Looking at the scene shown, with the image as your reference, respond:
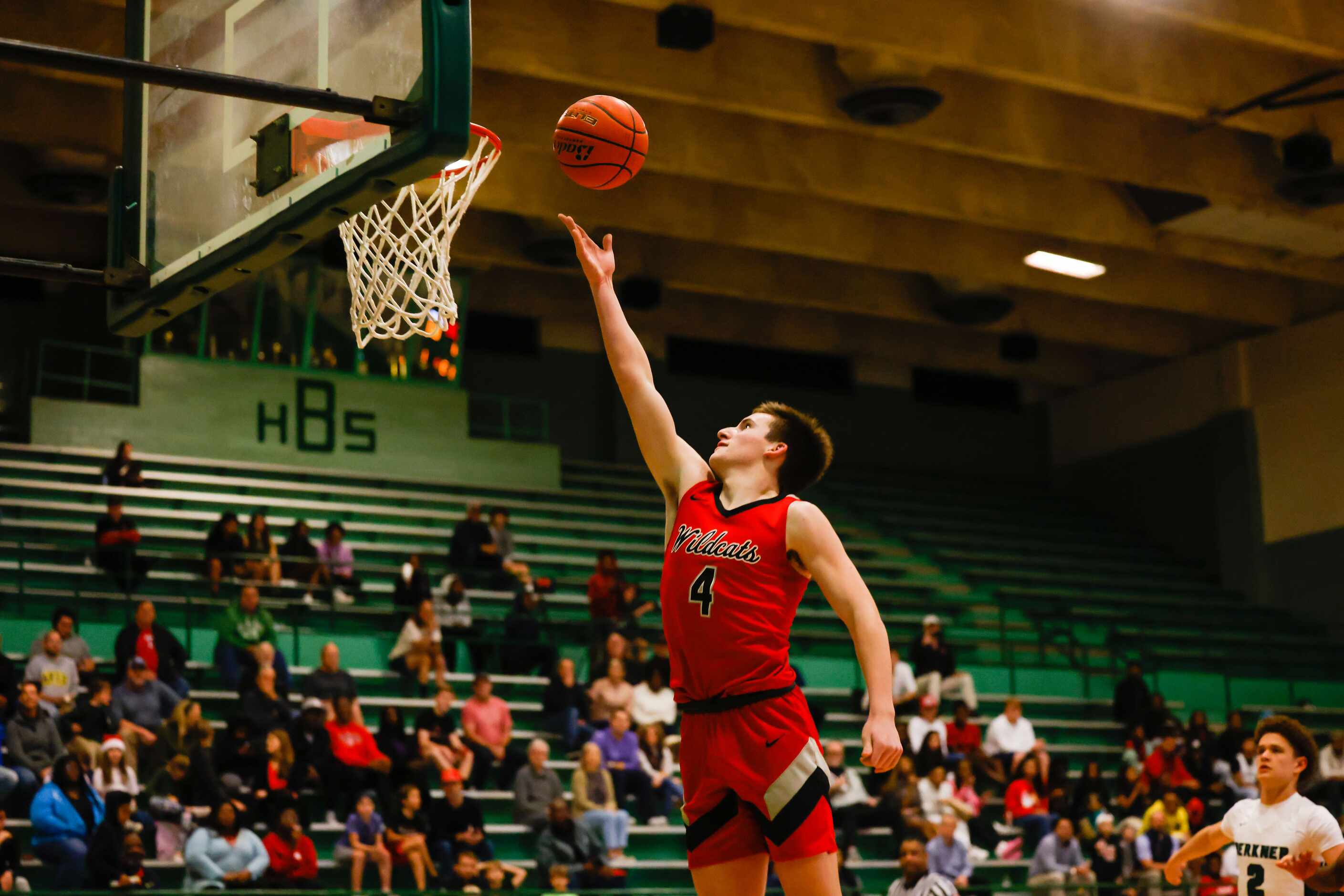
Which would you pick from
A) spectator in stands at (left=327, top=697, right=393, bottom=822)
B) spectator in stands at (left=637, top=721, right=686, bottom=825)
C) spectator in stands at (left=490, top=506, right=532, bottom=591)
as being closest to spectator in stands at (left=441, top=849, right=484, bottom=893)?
spectator in stands at (left=327, top=697, right=393, bottom=822)

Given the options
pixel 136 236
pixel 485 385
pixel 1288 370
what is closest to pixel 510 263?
pixel 485 385

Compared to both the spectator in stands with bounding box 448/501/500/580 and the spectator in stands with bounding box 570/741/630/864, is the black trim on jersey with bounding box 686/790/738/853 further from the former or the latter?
the spectator in stands with bounding box 448/501/500/580

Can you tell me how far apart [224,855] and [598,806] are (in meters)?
3.44

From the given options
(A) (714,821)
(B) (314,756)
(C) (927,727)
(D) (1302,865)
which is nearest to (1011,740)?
(C) (927,727)

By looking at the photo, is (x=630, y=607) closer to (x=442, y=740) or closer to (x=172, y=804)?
(x=442, y=740)

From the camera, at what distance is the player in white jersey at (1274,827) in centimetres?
721

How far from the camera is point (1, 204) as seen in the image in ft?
66.0

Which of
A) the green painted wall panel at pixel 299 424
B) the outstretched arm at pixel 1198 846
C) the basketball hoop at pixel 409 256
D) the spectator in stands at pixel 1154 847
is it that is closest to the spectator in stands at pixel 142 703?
the green painted wall panel at pixel 299 424

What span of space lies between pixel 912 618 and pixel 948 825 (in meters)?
6.76

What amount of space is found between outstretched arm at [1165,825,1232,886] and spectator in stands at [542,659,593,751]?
29.7 ft

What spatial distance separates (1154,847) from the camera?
640 inches

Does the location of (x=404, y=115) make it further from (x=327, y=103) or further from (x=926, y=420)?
(x=926, y=420)

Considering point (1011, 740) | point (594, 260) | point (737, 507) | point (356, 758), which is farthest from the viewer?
point (1011, 740)

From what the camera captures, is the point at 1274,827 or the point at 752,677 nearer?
the point at 752,677
